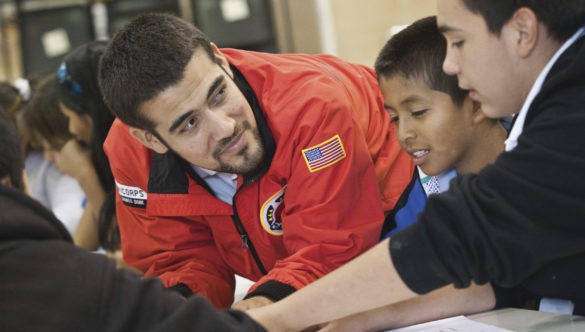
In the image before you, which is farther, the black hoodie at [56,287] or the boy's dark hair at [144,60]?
the boy's dark hair at [144,60]

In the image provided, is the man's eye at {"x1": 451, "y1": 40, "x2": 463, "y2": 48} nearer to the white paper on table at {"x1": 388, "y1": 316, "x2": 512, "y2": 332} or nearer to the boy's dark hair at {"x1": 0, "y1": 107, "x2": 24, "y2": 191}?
the white paper on table at {"x1": 388, "y1": 316, "x2": 512, "y2": 332}

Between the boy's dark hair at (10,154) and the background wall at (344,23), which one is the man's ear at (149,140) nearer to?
the boy's dark hair at (10,154)

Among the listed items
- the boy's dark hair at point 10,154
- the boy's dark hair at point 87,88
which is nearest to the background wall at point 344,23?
the boy's dark hair at point 87,88

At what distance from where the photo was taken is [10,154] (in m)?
0.98

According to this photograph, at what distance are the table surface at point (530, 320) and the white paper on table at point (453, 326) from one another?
2 centimetres

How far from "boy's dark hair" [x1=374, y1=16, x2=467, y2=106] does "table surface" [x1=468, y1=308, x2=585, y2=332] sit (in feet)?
1.50

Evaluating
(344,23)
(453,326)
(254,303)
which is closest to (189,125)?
(254,303)

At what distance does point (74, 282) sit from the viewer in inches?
34.5

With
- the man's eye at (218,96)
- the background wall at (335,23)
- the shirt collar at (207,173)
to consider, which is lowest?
the background wall at (335,23)

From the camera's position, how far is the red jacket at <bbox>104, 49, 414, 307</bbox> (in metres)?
1.44

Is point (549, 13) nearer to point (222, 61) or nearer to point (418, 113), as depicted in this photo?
point (418, 113)

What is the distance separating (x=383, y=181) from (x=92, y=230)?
64.9 inches

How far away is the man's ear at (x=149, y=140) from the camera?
5.29ft

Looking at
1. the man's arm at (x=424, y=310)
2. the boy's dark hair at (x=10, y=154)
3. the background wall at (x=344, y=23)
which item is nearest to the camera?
the boy's dark hair at (x=10, y=154)
